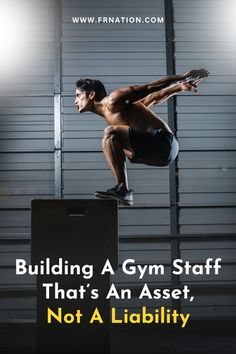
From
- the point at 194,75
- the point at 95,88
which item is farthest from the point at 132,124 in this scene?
the point at 194,75

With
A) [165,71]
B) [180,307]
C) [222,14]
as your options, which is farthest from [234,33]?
[180,307]

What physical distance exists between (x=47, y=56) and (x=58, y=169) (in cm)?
129

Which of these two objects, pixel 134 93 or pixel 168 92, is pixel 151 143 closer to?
pixel 134 93

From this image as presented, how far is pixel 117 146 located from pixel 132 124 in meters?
0.41

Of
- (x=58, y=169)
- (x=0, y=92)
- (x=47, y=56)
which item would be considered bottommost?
(x=58, y=169)

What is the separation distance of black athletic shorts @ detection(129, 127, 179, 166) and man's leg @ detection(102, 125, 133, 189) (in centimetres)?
5

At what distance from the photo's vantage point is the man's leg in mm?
4676

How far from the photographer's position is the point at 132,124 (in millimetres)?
5023

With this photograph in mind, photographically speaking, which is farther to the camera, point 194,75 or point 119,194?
point 194,75

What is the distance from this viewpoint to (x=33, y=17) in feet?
21.6

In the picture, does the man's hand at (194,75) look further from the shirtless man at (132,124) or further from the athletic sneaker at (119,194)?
the athletic sneaker at (119,194)

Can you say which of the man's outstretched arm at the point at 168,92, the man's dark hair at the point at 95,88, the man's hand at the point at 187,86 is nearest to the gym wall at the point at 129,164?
the man's outstretched arm at the point at 168,92

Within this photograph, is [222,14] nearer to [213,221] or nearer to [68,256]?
[213,221]

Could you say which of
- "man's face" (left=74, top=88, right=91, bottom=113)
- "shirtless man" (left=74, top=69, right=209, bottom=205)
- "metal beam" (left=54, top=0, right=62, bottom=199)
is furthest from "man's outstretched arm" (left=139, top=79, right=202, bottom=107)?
"metal beam" (left=54, top=0, right=62, bottom=199)
